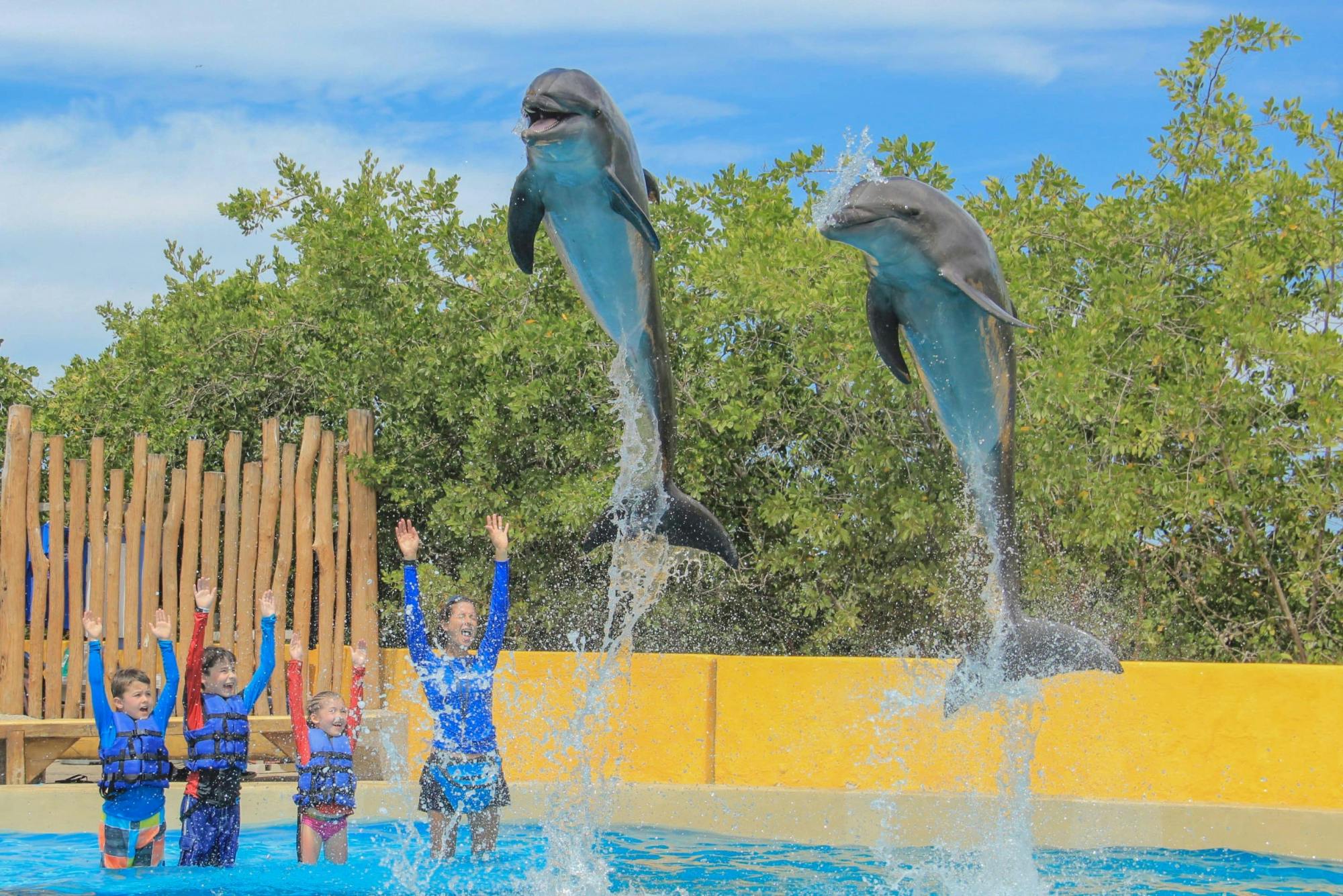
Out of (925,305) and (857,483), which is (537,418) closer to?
(857,483)

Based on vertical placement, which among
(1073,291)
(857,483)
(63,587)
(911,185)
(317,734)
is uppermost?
(1073,291)

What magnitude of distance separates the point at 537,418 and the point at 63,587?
3.69 metres

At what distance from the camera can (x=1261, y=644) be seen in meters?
11.2

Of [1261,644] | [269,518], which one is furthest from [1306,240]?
[269,518]

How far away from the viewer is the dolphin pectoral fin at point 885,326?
574 cm

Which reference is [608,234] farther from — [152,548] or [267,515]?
[152,548]

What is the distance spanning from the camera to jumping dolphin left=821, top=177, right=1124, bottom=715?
548 centimetres

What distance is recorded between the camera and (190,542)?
10.2 metres

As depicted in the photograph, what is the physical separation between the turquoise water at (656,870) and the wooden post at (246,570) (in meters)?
2.03

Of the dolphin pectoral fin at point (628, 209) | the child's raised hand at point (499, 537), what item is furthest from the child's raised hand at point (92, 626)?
the dolphin pectoral fin at point (628, 209)

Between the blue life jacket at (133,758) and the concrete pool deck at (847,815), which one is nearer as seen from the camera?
the blue life jacket at (133,758)

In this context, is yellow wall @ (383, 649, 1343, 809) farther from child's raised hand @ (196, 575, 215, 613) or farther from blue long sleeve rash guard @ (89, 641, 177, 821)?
blue long sleeve rash guard @ (89, 641, 177, 821)

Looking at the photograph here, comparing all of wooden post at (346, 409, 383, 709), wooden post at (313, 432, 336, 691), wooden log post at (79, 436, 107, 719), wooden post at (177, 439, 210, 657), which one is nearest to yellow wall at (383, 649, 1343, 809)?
wooden post at (346, 409, 383, 709)

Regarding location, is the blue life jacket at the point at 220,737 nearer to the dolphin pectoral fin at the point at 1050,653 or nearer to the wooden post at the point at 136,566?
the wooden post at the point at 136,566
